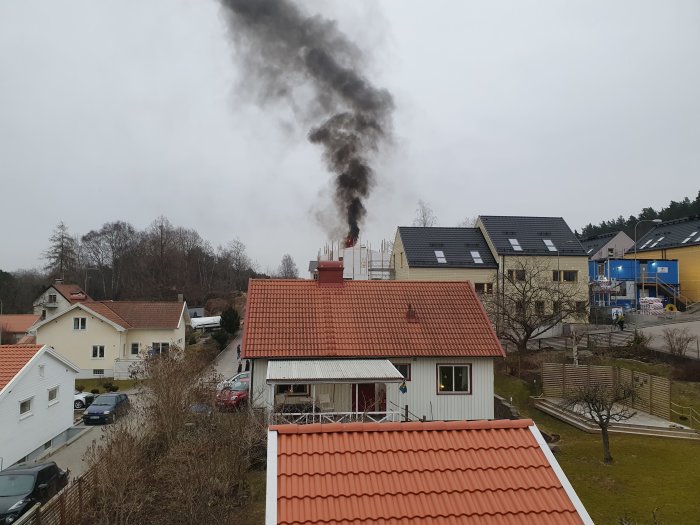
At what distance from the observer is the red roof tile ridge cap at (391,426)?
5.83 meters

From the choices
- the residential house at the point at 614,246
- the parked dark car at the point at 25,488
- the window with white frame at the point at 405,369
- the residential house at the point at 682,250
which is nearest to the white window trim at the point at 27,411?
the parked dark car at the point at 25,488

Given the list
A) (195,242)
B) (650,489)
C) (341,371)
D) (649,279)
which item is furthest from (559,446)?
(195,242)

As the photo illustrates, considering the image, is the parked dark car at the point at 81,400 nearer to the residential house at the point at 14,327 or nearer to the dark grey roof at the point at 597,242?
the residential house at the point at 14,327

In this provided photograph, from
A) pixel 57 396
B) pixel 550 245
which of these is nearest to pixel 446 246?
pixel 550 245

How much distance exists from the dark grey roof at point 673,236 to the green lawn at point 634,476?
37.8m

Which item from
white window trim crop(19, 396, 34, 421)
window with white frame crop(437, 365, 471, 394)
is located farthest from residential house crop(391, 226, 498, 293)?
white window trim crop(19, 396, 34, 421)

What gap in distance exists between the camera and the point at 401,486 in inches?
207

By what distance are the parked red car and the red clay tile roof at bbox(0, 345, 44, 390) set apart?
7.27 m

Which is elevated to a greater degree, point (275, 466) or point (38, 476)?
point (275, 466)

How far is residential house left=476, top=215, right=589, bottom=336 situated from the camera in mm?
35750

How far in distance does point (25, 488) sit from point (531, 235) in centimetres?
3542

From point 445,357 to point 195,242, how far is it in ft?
242

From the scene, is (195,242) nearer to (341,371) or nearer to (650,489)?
(341,371)

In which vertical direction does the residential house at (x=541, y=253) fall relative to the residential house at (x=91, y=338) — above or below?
above
